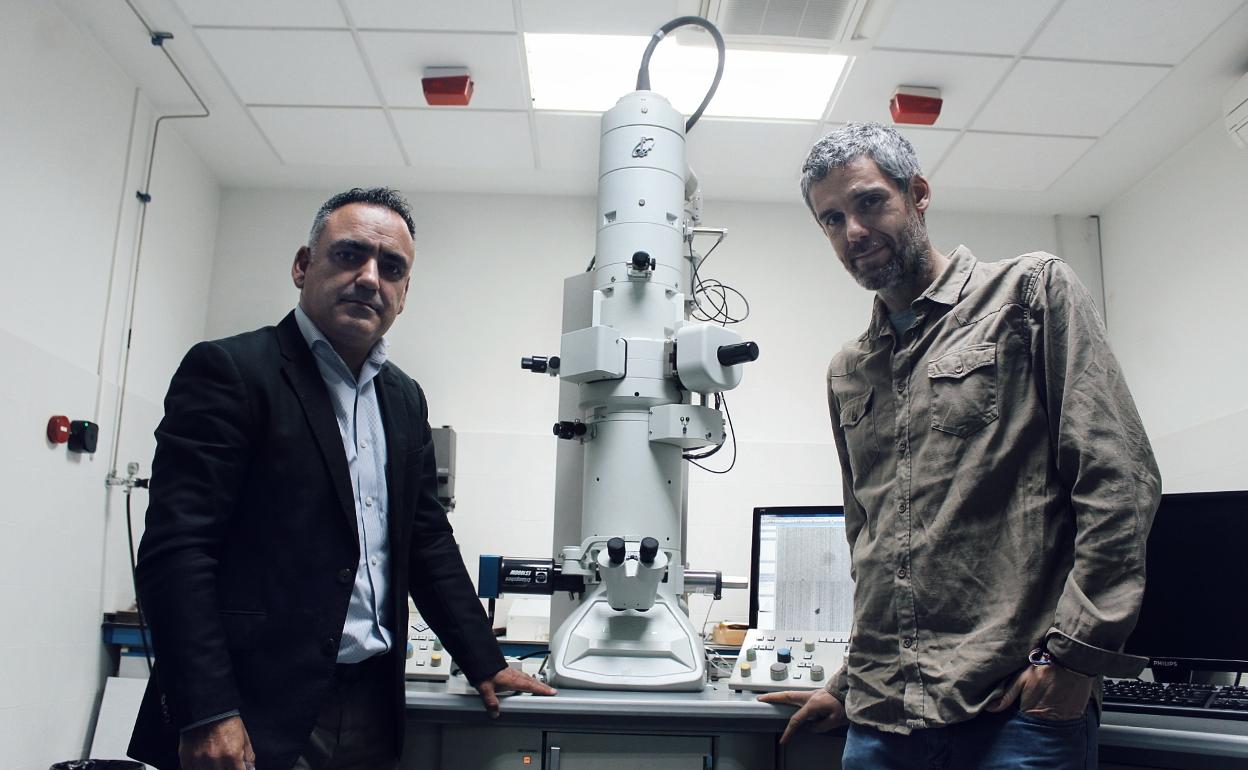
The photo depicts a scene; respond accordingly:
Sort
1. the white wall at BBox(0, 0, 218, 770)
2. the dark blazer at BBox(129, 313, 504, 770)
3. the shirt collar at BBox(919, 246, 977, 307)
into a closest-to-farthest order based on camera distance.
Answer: the dark blazer at BBox(129, 313, 504, 770)
the shirt collar at BBox(919, 246, 977, 307)
the white wall at BBox(0, 0, 218, 770)

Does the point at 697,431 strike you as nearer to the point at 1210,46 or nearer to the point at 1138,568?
the point at 1138,568

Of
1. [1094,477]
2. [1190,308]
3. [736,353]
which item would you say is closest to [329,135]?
[736,353]

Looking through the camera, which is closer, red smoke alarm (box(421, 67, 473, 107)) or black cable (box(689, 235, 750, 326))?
black cable (box(689, 235, 750, 326))

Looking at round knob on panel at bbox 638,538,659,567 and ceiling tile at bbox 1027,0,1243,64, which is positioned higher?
ceiling tile at bbox 1027,0,1243,64

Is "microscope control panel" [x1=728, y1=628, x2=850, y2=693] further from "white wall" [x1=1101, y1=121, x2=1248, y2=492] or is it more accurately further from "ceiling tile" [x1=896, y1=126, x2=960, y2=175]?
"ceiling tile" [x1=896, y1=126, x2=960, y2=175]

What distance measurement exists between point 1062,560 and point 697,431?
2.45 ft

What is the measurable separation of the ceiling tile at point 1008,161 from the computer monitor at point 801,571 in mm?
2132

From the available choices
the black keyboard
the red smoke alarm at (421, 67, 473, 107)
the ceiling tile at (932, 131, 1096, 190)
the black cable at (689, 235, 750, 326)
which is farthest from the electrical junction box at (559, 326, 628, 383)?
the ceiling tile at (932, 131, 1096, 190)

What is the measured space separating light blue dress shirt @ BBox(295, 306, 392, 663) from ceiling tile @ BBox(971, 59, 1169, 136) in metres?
2.64

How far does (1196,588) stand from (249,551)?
66.2 inches

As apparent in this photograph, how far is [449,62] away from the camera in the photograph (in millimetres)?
3082

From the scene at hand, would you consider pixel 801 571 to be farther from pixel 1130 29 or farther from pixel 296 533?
pixel 1130 29

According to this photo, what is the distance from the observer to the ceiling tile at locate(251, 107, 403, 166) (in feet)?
11.3

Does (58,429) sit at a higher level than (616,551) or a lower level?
higher
